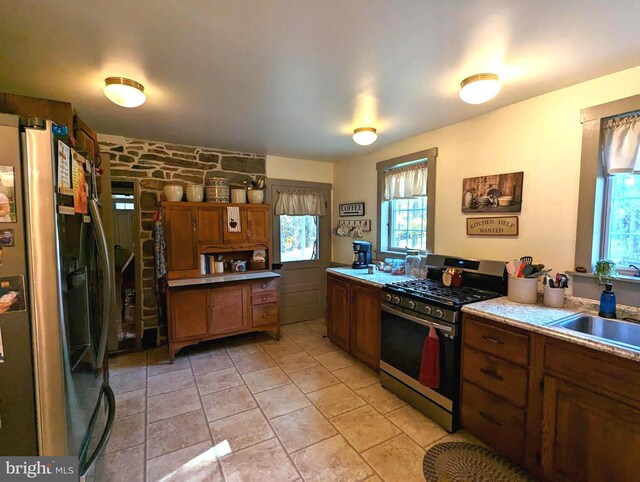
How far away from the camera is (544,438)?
1.57 metres

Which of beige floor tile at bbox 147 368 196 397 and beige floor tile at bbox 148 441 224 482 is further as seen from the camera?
beige floor tile at bbox 147 368 196 397

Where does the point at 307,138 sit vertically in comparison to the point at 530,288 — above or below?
above

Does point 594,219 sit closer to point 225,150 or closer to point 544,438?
point 544,438

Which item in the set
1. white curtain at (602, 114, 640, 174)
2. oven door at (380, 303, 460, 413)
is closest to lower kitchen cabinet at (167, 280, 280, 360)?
oven door at (380, 303, 460, 413)

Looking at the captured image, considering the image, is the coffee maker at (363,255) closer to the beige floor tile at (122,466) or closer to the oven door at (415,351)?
the oven door at (415,351)

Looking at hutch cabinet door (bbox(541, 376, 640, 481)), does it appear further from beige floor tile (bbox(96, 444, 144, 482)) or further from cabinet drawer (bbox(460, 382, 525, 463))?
beige floor tile (bbox(96, 444, 144, 482))

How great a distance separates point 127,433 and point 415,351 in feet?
7.12

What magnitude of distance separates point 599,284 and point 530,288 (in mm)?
364

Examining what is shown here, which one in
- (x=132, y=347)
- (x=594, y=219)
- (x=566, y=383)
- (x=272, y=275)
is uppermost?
(x=594, y=219)

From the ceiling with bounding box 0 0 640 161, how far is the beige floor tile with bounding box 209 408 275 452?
2427 millimetres

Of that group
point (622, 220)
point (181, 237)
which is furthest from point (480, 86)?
point (181, 237)

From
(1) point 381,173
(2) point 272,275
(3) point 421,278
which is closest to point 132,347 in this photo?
(2) point 272,275

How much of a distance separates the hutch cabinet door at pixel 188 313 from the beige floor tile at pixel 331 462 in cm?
182

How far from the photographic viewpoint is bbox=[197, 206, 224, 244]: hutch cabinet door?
10.9 feet
